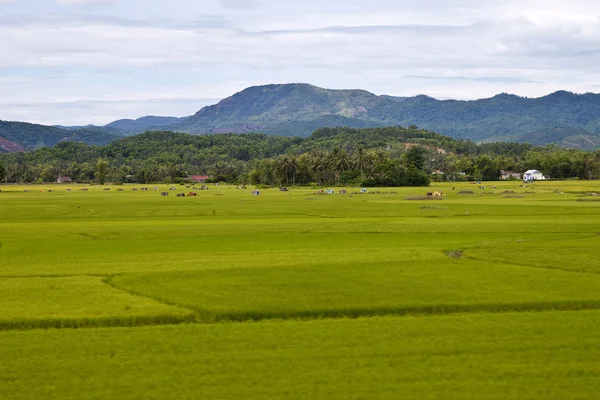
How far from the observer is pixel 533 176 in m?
184

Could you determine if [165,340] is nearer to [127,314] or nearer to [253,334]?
[253,334]

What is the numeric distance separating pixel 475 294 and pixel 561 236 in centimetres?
2362

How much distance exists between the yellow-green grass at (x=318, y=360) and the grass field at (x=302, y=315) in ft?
0.20

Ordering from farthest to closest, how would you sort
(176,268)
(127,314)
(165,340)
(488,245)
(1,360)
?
1. (488,245)
2. (176,268)
3. (127,314)
4. (165,340)
5. (1,360)

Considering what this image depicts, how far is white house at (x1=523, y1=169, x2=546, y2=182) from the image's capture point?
178m

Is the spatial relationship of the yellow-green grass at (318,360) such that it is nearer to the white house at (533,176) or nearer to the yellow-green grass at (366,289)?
the yellow-green grass at (366,289)

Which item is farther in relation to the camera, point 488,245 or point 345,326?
point 488,245

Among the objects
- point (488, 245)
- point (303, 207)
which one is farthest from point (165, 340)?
point (303, 207)

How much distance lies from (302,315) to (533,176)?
17451 centimetres

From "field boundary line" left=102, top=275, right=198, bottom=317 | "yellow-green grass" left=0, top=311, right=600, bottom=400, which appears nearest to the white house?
"field boundary line" left=102, top=275, right=198, bottom=317

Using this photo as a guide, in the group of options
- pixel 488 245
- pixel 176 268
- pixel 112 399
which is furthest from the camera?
pixel 488 245

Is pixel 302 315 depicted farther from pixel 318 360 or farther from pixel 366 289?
pixel 318 360

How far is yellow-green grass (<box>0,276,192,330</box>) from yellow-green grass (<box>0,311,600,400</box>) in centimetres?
142

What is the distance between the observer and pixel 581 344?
706 inches
